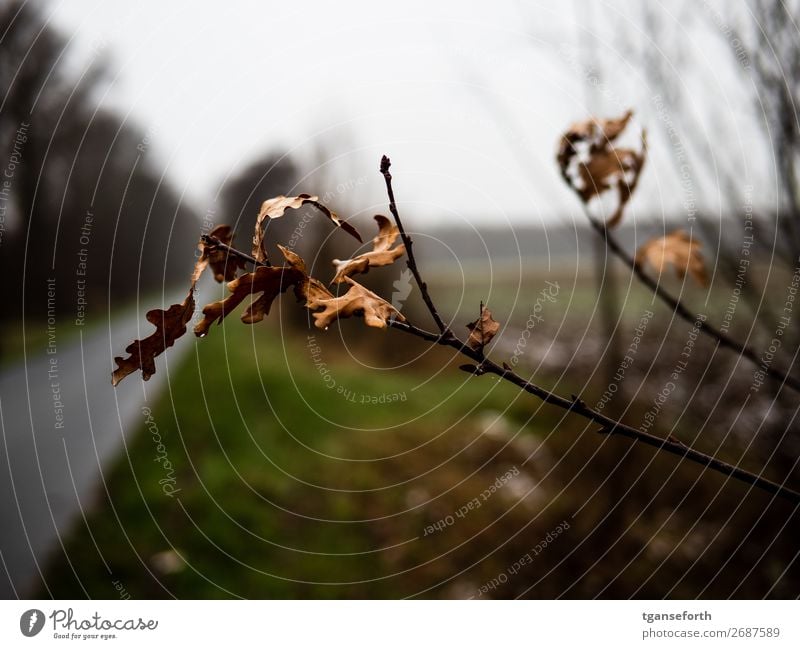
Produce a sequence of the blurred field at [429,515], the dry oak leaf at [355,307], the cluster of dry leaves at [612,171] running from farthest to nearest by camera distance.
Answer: the blurred field at [429,515]
the cluster of dry leaves at [612,171]
the dry oak leaf at [355,307]

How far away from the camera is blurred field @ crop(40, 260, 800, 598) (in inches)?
54.6

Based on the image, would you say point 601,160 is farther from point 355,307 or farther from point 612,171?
point 355,307

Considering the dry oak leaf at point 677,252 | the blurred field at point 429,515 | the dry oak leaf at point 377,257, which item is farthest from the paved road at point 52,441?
the dry oak leaf at point 677,252

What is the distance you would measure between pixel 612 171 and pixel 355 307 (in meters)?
0.34

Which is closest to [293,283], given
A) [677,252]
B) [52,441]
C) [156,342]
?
[156,342]

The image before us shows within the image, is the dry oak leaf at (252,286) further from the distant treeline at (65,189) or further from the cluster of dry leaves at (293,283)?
the distant treeline at (65,189)

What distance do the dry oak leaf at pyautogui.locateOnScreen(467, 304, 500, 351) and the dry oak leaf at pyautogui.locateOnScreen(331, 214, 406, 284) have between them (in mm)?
79

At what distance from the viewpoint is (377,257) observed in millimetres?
452

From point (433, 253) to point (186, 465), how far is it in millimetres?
2095

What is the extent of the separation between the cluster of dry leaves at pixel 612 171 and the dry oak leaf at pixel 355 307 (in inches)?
9.9

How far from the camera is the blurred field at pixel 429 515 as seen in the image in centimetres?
139

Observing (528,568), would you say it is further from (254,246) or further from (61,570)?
(254,246)

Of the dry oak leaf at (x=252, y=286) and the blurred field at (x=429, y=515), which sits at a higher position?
the dry oak leaf at (x=252, y=286)

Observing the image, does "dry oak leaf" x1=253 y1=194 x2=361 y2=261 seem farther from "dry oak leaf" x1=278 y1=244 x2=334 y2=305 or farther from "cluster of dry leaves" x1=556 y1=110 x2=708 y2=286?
"cluster of dry leaves" x1=556 y1=110 x2=708 y2=286
